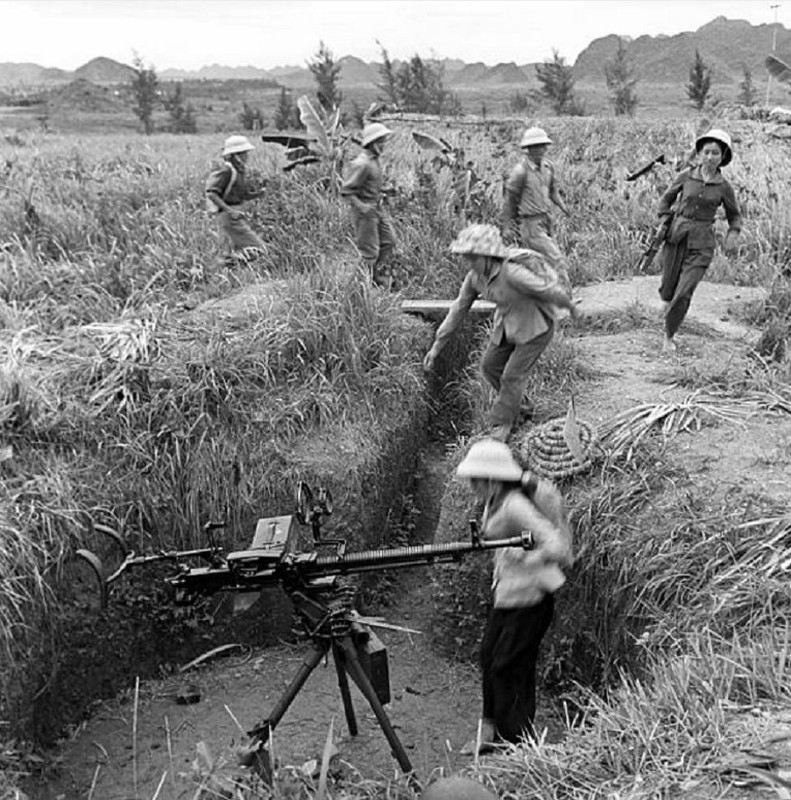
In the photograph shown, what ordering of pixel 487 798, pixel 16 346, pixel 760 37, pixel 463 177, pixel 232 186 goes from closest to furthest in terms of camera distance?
pixel 487 798, pixel 16 346, pixel 232 186, pixel 463 177, pixel 760 37

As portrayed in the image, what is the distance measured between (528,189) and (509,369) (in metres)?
2.51

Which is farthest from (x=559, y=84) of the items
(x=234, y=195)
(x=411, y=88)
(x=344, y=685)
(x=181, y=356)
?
(x=344, y=685)

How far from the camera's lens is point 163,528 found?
5.87 metres

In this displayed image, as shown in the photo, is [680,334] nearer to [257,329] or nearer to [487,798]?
[257,329]

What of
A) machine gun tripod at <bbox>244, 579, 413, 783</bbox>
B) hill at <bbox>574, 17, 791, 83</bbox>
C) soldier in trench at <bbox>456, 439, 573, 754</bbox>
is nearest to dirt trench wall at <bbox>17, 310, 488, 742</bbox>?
machine gun tripod at <bbox>244, 579, 413, 783</bbox>

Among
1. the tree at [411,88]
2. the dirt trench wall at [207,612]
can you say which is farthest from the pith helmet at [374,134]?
the tree at [411,88]

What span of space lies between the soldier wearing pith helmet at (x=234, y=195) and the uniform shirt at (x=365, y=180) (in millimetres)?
1021

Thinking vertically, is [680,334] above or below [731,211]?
below

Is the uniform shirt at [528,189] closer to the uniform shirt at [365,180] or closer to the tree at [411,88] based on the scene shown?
the uniform shirt at [365,180]

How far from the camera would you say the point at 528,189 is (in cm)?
770

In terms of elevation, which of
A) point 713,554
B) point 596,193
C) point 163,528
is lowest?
point 163,528

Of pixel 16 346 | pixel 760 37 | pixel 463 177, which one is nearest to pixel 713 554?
pixel 16 346

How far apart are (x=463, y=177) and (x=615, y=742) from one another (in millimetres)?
8158

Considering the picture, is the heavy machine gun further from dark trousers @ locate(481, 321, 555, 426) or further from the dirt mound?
the dirt mound
